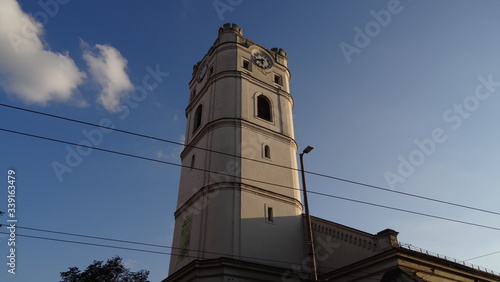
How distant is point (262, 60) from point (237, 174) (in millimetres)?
12993

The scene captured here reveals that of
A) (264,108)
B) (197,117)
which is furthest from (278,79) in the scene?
(197,117)

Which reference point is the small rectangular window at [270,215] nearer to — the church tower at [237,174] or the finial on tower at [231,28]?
the church tower at [237,174]

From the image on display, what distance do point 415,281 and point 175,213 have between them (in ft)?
52.4

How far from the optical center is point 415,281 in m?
18.1

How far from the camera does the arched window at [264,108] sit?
2904 centimetres

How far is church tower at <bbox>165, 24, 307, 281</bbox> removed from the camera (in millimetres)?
21734

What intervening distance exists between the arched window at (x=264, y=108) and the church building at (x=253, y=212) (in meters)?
0.08

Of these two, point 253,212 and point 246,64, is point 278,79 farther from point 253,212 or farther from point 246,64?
point 253,212

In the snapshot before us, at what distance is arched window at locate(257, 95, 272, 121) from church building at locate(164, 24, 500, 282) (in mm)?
81

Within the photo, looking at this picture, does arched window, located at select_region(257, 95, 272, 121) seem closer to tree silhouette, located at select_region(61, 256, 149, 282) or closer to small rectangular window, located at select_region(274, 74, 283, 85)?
small rectangular window, located at select_region(274, 74, 283, 85)

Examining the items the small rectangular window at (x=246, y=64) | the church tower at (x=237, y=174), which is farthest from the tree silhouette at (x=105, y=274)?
the small rectangular window at (x=246, y=64)

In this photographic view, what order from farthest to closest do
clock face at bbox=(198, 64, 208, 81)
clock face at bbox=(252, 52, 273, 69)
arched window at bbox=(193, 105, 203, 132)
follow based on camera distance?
clock face at bbox=(198, 64, 208, 81), clock face at bbox=(252, 52, 273, 69), arched window at bbox=(193, 105, 203, 132)

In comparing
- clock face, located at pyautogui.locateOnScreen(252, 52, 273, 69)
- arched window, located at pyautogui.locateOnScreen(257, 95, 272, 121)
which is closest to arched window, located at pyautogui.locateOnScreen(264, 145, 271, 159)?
arched window, located at pyautogui.locateOnScreen(257, 95, 272, 121)

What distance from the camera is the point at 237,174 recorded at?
78.6 ft
